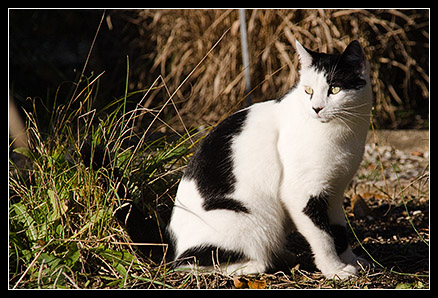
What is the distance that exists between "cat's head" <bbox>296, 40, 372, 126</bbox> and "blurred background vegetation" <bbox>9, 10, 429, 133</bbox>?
2.38 meters

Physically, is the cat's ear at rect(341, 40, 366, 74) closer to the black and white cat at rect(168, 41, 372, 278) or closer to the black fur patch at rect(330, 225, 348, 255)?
the black and white cat at rect(168, 41, 372, 278)

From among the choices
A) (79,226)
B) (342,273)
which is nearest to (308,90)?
(342,273)

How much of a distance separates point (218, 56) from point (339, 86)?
2.99m

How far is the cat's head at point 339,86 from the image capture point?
2090 millimetres

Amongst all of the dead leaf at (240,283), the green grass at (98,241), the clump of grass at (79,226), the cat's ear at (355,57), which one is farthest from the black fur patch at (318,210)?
the clump of grass at (79,226)

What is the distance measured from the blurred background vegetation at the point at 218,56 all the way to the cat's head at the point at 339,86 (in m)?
2.38

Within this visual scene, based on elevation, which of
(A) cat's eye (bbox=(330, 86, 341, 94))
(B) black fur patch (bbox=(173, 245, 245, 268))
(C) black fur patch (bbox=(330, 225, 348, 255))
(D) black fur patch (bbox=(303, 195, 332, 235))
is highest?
A: (A) cat's eye (bbox=(330, 86, 341, 94))

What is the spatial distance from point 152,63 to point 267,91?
4.40 feet

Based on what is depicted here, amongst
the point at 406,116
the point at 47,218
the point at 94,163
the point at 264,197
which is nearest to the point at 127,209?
the point at 94,163

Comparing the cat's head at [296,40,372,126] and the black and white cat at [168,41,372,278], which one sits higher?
the cat's head at [296,40,372,126]

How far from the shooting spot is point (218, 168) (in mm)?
2238

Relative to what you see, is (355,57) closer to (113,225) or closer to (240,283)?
(240,283)

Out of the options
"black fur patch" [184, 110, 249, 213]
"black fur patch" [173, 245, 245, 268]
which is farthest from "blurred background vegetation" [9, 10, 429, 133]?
"black fur patch" [173, 245, 245, 268]

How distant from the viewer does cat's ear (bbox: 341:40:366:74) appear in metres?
2.10
